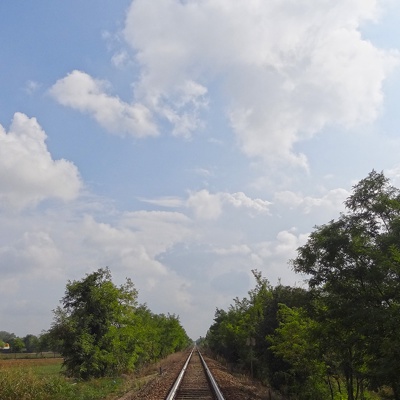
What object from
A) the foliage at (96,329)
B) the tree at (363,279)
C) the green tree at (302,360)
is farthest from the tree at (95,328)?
the tree at (363,279)

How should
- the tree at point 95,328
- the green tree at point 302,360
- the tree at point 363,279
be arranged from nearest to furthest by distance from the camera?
the tree at point 363,279
the green tree at point 302,360
the tree at point 95,328

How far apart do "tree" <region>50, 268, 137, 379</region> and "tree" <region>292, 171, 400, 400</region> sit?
1794cm

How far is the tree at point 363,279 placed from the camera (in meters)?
12.0

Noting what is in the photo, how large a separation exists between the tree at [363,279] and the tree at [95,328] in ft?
58.9

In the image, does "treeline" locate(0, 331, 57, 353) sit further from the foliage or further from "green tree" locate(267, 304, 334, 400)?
"green tree" locate(267, 304, 334, 400)

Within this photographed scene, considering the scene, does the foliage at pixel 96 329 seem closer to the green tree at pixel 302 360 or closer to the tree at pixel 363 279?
the green tree at pixel 302 360

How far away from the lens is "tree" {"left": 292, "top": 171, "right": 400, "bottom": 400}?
11977 millimetres

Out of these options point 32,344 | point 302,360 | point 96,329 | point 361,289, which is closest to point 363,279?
point 361,289

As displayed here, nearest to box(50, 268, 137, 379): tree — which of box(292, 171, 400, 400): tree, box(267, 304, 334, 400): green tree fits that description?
box(267, 304, 334, 400): green tree

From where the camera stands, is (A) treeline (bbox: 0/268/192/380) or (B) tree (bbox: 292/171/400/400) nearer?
(B) tree (bbox: 292/171/400/400)

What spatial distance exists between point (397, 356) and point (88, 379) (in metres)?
22.7

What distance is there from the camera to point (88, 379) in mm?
28484

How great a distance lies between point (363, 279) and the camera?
14.0 m

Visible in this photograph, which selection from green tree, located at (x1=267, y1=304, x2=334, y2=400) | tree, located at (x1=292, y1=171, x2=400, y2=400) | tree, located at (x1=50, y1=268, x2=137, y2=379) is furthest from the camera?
→ tree, located at (x1=50, y1=268, x2=137, y2=379)
